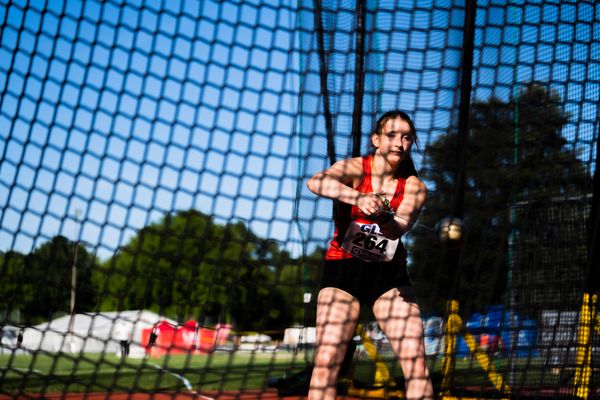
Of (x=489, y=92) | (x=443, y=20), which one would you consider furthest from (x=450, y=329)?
(x=443, y=20)

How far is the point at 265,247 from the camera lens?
10.6 feet

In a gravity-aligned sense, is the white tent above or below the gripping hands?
below

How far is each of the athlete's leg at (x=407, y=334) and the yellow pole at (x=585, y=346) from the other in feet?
4.42

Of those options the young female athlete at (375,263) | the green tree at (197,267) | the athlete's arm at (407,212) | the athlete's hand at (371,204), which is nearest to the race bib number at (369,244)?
the young female athlete at (375,263)

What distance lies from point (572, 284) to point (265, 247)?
5.70 feet

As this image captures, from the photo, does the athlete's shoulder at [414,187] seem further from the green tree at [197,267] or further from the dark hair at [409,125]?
the green tree at [197,267]

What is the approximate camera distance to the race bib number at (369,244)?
2.02 m

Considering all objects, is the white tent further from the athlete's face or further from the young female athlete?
the athlete's face

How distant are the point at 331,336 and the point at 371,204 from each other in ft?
1.51

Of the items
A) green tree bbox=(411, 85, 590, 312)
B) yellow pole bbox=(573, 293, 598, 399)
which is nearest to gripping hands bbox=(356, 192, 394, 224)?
green tree bbox=(411, 85, 590, 312)

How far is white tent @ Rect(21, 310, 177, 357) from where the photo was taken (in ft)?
7.69

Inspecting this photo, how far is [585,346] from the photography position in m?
2.92

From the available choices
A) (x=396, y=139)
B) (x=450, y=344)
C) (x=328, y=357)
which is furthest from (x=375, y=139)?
(x=450, y=344)

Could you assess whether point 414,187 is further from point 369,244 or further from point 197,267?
point 197,267
